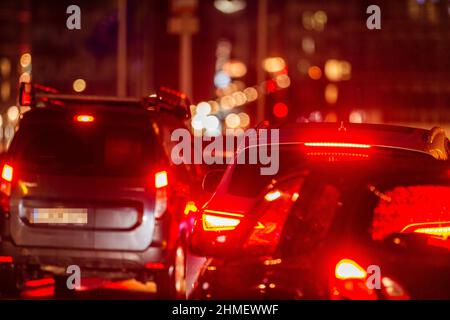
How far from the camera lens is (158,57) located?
60.1 m

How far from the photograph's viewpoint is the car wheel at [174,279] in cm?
1032

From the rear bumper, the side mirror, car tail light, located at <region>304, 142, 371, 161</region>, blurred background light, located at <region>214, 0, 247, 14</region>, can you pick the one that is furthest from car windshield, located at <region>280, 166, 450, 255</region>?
blurred background light, located at <region>214, 0, 247, 14</region>

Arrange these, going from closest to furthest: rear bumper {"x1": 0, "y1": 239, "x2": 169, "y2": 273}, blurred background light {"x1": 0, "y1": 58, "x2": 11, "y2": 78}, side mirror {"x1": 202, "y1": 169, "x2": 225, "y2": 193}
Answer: side mirror {"x1": 202, "y1": 169, "x2": 225, "y2": 193} → rear bumper {"x1": 0, "y1": 239, "x2": 169, "y2": 273} → blurred background light {"x1": 0, "y1": 58, "x2": 11, "y2": 78}

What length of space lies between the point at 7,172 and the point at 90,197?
0.79m

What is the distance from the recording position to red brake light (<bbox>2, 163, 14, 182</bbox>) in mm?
10062

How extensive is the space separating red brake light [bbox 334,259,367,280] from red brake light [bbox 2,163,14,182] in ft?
18.7

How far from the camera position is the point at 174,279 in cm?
1053

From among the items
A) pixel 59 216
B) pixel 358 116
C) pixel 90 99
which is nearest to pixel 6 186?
pixel 59 216

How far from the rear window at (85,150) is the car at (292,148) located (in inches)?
73.0

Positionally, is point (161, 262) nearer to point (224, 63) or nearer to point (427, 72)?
point (224, 63)

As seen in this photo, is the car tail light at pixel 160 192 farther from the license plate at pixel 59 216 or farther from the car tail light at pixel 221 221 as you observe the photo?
the car tail light at pixel 221 221

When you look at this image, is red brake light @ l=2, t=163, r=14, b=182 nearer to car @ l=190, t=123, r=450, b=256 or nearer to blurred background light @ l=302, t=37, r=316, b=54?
car @ l=190, t=123, r=450, b=256

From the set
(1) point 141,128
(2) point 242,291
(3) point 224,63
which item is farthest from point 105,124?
(3) point 224,63

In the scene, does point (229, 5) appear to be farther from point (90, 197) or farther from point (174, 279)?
point (90, 197)
